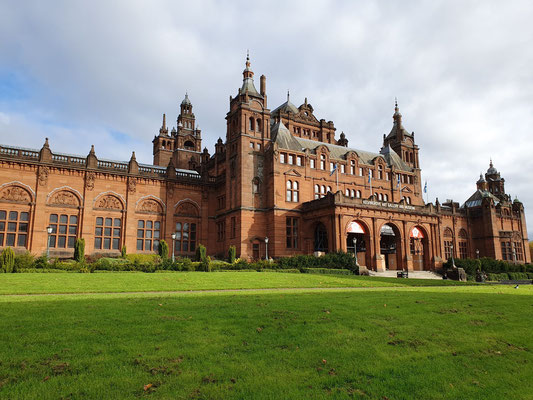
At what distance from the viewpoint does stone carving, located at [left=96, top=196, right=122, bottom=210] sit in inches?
1857

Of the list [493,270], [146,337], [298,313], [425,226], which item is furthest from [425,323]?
[493,270]

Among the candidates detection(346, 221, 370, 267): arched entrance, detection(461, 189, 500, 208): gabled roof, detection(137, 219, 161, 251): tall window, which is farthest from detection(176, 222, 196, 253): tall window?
detection(461, 189, 500, 208): gabled roof

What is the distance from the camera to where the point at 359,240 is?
171 ft

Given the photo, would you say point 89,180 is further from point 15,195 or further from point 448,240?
point 448,240

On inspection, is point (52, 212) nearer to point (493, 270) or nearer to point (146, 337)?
point (146, 337)

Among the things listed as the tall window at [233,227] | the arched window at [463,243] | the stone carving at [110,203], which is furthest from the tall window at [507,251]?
the stone carving at [110,203]

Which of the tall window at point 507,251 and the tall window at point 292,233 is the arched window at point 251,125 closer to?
the tall window at point 292,233

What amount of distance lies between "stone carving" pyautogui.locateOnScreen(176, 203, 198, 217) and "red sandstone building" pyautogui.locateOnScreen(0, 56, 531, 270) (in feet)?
0.46

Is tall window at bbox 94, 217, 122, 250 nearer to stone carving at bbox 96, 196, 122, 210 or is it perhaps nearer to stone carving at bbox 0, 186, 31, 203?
stone carving at bbox 96, 196, 122, 210

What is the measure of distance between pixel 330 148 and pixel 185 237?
2436 cm

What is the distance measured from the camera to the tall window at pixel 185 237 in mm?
51750

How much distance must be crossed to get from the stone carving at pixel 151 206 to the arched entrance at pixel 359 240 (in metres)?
24.3

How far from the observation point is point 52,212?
44.3 meters

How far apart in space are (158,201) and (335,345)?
45139 millimetres
